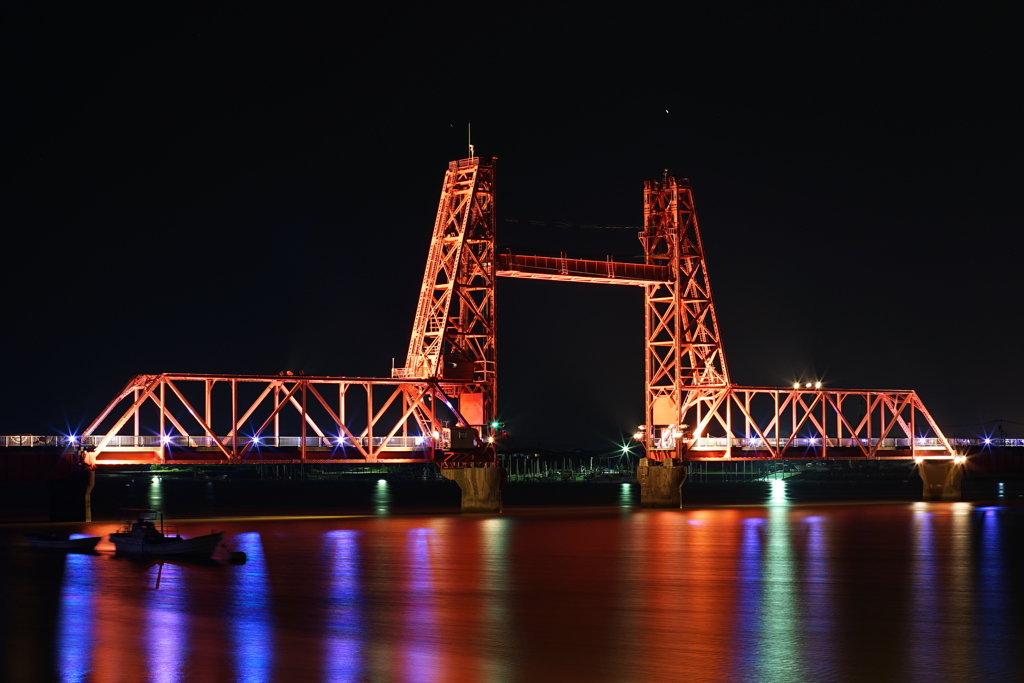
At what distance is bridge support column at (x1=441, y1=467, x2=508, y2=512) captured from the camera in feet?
265

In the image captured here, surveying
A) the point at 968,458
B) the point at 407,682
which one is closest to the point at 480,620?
the point at 407,682

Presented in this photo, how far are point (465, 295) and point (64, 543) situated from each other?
1199 inches

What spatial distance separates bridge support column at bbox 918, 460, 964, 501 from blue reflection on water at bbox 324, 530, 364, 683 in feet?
226

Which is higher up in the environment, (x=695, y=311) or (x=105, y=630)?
(x=695, y=311)

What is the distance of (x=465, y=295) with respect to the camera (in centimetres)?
7894

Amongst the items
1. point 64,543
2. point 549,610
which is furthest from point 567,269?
point 549,610

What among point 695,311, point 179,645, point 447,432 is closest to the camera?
point 179,645

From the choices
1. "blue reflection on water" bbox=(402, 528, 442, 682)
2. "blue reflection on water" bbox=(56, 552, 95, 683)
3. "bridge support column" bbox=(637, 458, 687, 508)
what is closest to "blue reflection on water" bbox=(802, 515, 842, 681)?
"blue reflection on water" bbox=(402, 528, 442, 682)

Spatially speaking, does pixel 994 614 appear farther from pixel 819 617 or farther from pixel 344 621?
pixel 344 621

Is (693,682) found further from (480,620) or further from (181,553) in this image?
(181,553)

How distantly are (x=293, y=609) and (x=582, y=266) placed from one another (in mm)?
49332

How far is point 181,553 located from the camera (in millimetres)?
52844

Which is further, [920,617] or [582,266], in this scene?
[582,266]

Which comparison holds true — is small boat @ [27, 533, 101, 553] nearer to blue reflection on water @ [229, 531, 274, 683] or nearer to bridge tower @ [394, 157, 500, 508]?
blue reflection on water @ [229, 531, 274, 683]
